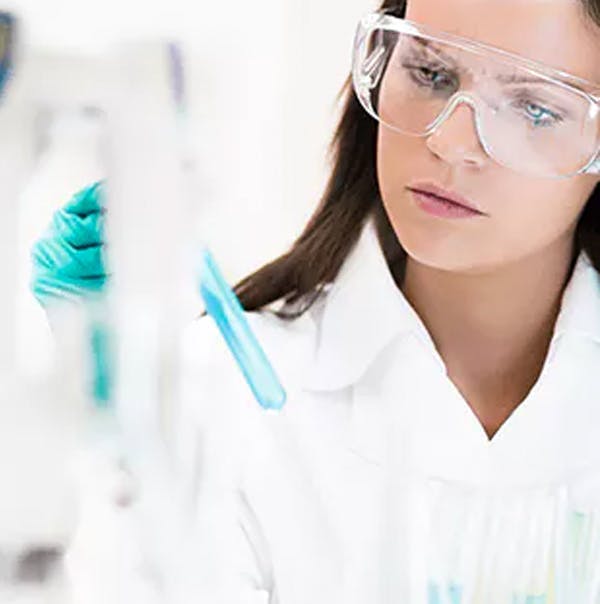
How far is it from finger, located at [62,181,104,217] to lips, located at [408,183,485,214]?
279 millimetres

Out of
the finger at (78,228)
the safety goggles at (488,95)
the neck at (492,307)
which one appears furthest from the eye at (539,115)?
the finger at (78,228)

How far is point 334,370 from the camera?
73 cm

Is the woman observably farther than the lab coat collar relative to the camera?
No

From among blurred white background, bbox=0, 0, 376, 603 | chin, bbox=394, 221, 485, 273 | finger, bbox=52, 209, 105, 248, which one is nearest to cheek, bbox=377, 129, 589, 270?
chin, bbox=394, 221, 485, 273

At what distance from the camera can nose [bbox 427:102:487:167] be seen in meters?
0.62

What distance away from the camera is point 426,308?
0.77 m

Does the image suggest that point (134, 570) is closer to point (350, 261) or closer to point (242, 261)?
point (242, 261)

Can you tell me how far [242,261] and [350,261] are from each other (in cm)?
28

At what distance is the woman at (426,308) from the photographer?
60 cm

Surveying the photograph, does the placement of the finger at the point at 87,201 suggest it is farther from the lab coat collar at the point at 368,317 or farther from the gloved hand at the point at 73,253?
the lab coat collar at the point at 368,317

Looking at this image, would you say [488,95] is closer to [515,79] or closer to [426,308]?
[515,79]

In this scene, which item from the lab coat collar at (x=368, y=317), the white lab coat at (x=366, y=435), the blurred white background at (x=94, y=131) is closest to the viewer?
the blurred white background at (x=94, y=131)

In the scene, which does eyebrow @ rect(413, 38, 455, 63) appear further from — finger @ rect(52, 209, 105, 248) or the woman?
finger @ rect(52, 209, 105, 248)

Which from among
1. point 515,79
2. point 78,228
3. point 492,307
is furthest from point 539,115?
point 78,228
